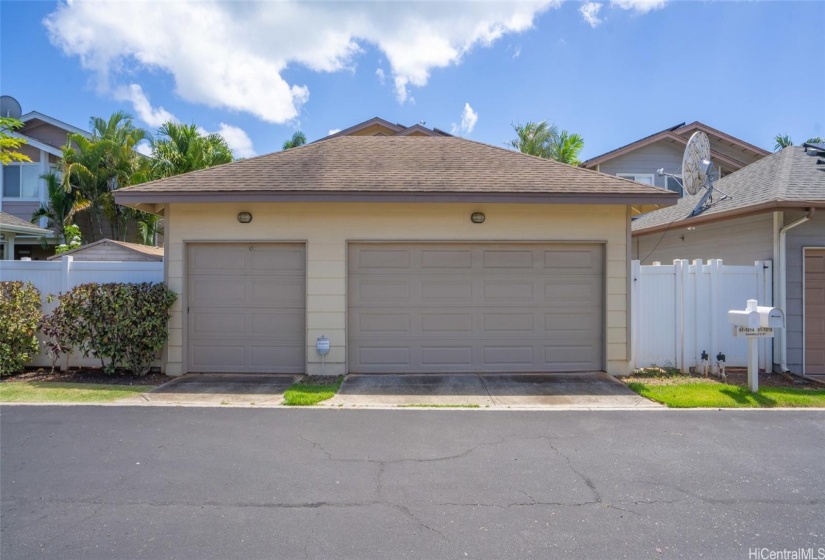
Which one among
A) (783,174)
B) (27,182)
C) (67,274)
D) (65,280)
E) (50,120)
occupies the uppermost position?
(50,120)

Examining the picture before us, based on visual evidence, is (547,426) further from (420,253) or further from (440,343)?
(420,253)

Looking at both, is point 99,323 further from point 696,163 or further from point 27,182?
point 27,182

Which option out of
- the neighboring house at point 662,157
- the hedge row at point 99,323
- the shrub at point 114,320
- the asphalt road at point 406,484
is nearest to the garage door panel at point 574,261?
the asphalt road at point 406,484

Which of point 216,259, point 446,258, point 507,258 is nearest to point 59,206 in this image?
point 216,259

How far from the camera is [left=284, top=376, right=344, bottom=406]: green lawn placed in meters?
6.46

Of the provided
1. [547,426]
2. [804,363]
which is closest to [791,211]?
[804,363]

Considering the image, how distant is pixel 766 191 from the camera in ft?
29.2

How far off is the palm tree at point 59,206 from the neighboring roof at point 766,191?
62.6 feet

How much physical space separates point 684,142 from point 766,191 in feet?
28.1

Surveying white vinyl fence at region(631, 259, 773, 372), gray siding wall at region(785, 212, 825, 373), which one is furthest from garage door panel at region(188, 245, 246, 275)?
gray siding wall at region(785, 212, 825, 373)

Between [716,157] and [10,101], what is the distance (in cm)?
2781

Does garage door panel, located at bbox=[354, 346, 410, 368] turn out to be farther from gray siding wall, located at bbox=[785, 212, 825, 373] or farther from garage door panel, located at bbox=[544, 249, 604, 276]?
gray siding wall, located at bbox=[785, 212, 825, 373]

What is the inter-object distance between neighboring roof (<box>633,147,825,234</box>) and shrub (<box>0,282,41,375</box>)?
13.2 metres

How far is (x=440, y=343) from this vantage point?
816 cm
